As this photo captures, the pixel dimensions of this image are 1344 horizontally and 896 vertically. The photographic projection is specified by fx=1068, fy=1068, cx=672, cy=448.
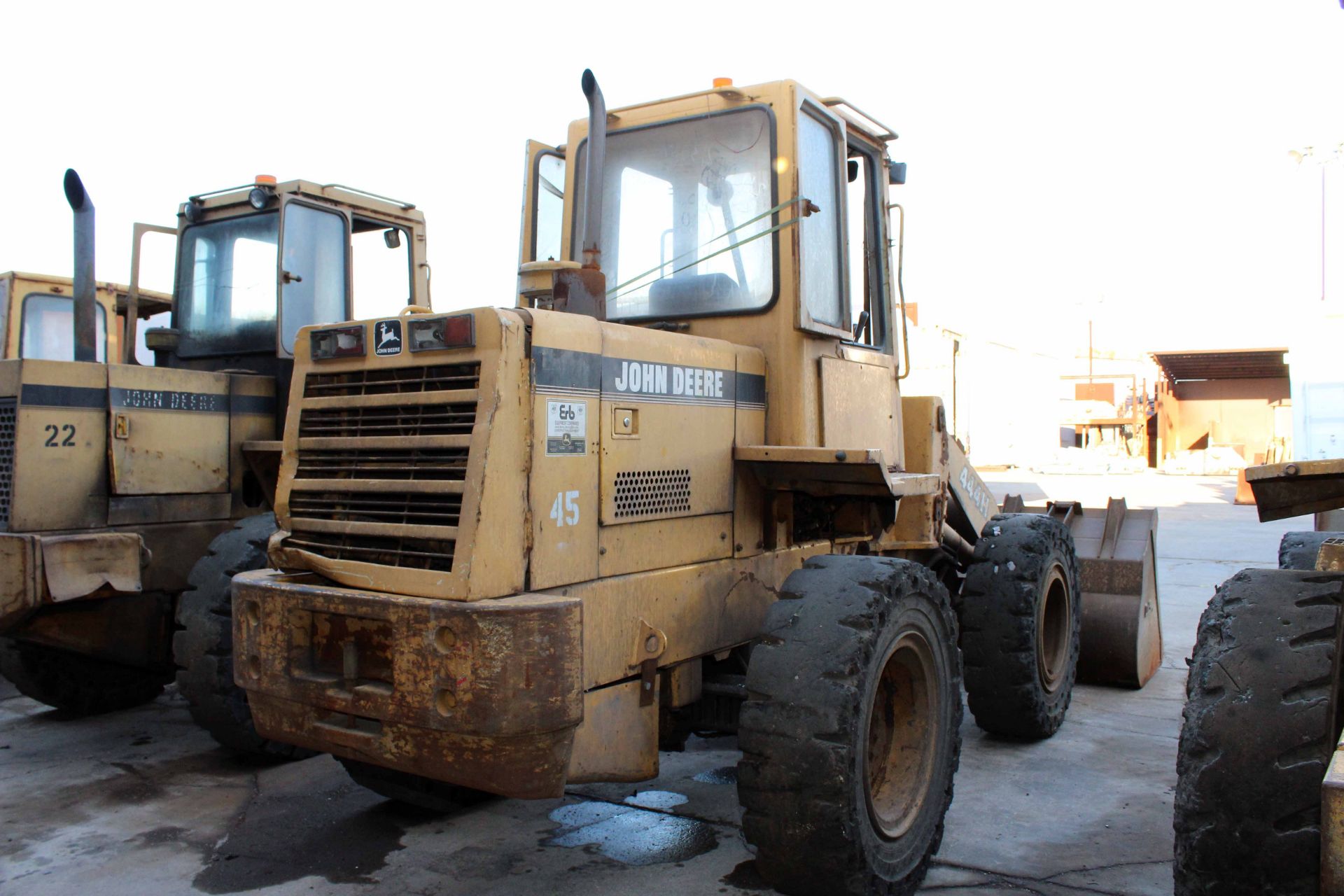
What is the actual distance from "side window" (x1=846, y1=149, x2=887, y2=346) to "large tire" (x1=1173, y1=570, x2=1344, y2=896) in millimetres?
2401

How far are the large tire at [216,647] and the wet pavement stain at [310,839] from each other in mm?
414

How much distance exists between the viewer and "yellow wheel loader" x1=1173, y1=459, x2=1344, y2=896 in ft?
8.75

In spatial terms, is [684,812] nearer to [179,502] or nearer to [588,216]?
[588,216]

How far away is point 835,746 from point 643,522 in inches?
39.2

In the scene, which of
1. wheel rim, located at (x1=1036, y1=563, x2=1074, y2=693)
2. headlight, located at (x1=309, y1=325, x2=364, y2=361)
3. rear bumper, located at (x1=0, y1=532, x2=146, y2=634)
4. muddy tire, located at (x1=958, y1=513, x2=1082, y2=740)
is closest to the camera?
headlight, located at (x1=309, y1=325, x2=364, y2=361)

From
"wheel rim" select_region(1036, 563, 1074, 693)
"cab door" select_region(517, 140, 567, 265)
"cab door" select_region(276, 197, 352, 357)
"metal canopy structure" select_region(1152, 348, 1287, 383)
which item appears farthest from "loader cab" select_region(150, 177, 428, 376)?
"metal canopy structure" select_region(1152, 348, 1287, 383)

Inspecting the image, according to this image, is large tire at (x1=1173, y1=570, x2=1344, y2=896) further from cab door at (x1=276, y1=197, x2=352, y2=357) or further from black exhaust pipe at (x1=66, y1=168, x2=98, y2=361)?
black exhaust pipe at (x1=66, y1=168, x2=98, y2=361)

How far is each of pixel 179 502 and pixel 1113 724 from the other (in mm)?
5534

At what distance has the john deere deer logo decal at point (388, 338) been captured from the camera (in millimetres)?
3545

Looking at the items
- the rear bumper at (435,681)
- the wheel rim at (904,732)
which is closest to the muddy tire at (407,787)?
the rear bumper at (435,681)

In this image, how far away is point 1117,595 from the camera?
6.92 m

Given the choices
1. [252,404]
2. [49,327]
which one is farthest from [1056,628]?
[49,327]

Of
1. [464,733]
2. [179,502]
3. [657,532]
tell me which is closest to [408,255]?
[179,502]

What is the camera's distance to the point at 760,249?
429 centimetres
